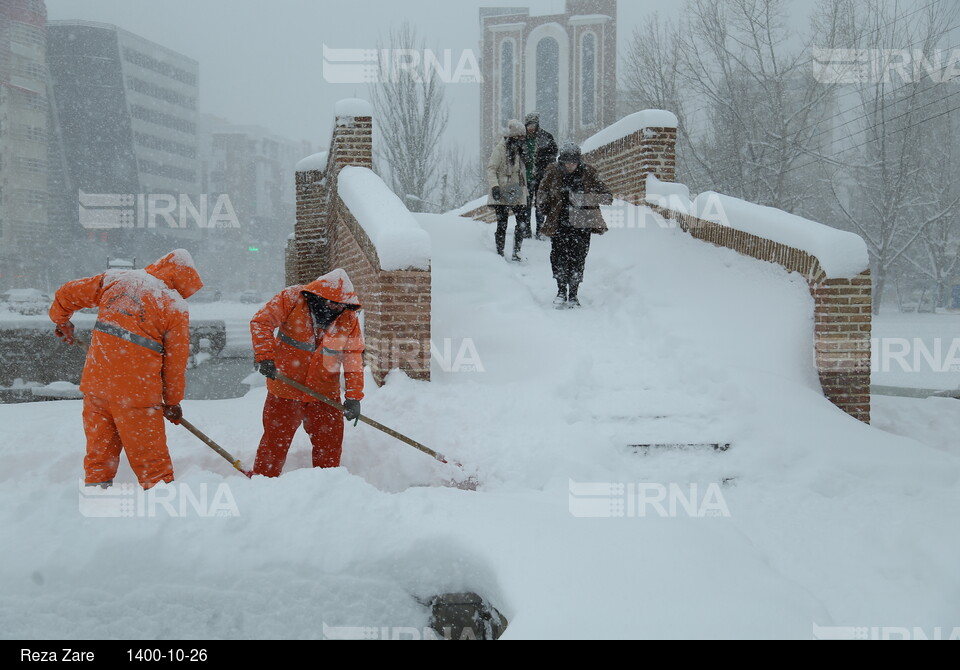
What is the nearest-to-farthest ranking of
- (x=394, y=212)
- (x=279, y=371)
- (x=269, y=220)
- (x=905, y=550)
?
(x=905, y=550), (x=279, y=371), (x=394, y=212), (x=269, y=220)

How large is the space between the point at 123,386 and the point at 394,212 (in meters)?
3.14

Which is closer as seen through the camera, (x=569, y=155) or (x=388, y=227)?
(x=388, y=227)

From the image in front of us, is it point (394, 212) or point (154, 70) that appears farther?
point (154, 70)

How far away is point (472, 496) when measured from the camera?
12.2 ft

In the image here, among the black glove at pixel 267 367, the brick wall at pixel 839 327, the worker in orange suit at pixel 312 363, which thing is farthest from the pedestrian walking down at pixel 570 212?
the black glove at pixel 267 367

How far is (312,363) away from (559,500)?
6.41ft

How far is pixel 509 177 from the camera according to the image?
8398mm

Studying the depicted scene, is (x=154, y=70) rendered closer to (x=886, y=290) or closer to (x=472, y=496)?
(x=886, y=290)

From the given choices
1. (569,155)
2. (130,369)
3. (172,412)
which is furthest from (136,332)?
(569,155)

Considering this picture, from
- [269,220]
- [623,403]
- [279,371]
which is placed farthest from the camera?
[269,220]

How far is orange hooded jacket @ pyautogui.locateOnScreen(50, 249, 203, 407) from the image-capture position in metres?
3.92

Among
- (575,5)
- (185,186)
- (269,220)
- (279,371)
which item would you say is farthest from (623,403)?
(269,220)

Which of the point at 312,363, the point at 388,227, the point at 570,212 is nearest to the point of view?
the point at 312,363
